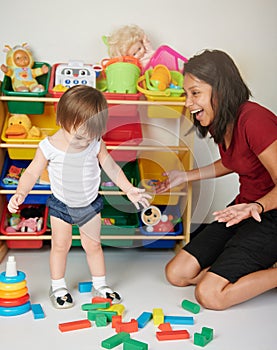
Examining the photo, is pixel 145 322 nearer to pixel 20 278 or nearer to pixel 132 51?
pixel 20 278

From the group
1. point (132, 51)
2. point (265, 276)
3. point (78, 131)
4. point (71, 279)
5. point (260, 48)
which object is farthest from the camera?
point (260, 48)

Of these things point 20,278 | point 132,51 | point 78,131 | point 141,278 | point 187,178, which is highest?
point 132,51

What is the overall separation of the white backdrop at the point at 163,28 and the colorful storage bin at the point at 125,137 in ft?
1.18

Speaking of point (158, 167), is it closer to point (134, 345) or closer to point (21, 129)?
point (21, 129)

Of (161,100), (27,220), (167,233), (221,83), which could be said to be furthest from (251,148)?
(27,220)

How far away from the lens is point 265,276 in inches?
71.1

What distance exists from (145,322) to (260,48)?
1394mm

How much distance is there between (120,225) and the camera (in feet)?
7.23

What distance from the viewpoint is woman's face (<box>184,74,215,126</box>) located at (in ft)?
5.85

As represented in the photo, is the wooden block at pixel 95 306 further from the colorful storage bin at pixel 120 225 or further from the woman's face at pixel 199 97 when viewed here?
the woman's face at pixel 199 97

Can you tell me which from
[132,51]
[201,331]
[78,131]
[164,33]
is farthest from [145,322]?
[164,33]

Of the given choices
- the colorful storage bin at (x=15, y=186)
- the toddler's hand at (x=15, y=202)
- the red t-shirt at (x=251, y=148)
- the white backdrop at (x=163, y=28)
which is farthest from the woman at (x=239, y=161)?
the colorful storage bin at (x=15, y=186)

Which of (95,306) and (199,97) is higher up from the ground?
(199,97)

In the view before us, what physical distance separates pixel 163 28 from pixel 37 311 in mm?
1330
